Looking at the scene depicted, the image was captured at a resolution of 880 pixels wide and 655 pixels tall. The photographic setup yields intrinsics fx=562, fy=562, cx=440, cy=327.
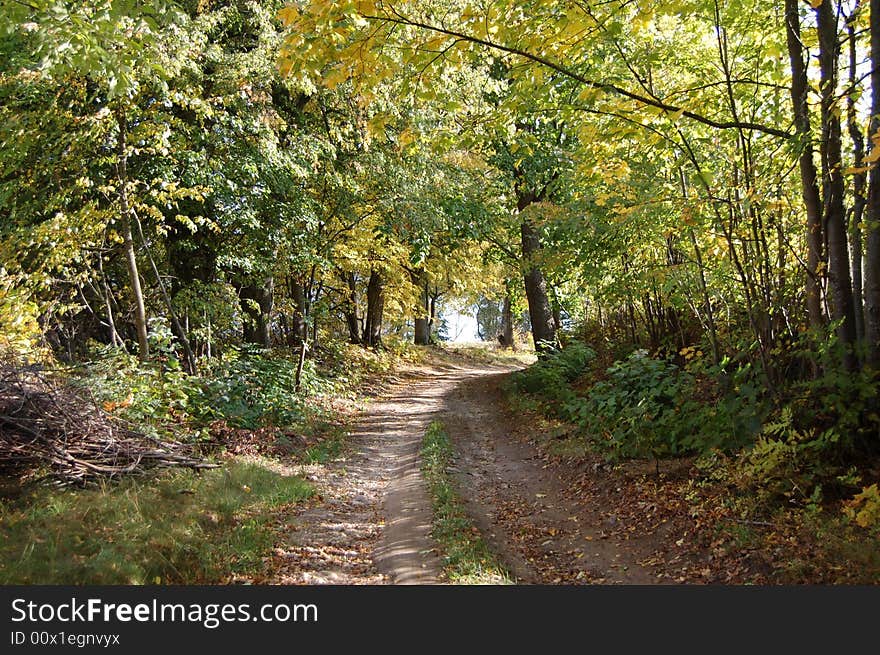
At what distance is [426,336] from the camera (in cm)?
2897

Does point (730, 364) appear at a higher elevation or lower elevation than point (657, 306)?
lower

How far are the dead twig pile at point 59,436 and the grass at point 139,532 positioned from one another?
282mm

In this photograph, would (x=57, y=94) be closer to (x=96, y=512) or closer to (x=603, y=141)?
(x=96, y=512)

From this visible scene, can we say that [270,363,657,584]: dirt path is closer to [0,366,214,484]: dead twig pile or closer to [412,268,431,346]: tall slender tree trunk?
[0,366,214,484]: dead twig pile

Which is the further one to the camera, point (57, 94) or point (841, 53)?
point (57, 94)

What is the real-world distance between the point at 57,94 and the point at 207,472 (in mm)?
6156

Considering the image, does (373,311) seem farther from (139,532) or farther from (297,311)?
(139,532)

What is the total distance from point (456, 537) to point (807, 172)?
16.0ft

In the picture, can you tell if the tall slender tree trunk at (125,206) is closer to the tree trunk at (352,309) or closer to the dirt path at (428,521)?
the dirt path at (428,521)

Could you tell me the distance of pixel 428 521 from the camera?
6035 mm

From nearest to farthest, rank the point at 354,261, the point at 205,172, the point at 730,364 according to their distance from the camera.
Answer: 1. the point at 730,364
2. the point at 205,172
3. the point at 354,261

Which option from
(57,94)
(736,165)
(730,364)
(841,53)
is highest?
(57,94)

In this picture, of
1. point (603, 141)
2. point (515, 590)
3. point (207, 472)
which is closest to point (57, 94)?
point (207, 472)

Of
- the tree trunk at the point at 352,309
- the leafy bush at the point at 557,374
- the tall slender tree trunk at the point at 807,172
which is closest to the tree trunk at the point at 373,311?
the tree trunk at the point at 352,309
